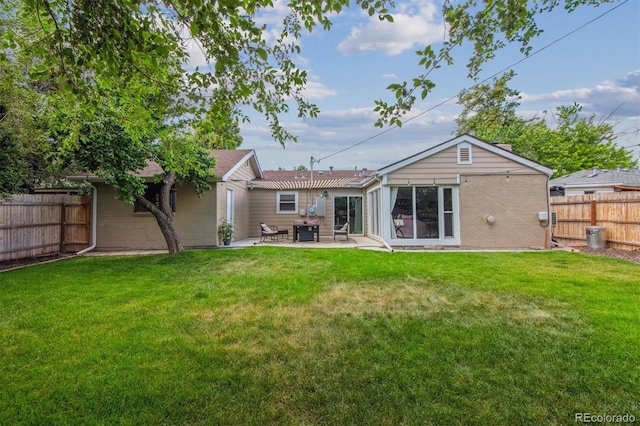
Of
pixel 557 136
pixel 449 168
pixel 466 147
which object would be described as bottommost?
pixel 449 168

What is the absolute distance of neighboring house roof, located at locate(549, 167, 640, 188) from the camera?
15.9m

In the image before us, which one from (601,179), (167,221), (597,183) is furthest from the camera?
(601,179)

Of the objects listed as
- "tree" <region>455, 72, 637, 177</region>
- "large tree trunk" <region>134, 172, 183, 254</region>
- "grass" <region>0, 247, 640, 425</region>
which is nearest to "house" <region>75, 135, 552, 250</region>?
"large tree trunk" <region>134, 172, 183, 254</region>

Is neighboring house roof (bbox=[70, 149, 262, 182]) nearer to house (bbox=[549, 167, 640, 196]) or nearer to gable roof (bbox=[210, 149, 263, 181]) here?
gable roof (bbox=[210, 149, 263, 181])

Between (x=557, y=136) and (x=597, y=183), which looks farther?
(x=557, y=136)

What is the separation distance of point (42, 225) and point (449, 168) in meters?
13.1

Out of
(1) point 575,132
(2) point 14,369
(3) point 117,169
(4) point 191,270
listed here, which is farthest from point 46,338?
(1) point 575,132

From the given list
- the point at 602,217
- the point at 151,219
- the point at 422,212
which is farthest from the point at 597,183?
the point at 151,219

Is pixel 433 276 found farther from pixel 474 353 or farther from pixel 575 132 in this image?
pixel 575 132

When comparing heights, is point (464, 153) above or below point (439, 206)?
above

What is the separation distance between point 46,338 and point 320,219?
39.0ft

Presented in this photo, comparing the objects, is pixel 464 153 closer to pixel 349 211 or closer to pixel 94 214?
pixel 349 211

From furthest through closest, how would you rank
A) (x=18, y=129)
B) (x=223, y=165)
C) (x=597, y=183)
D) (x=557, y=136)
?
(x=557, y=136), (x=597, y=183), (x=223, y=165), (x=18, y=129)

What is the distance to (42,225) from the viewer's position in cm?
977
